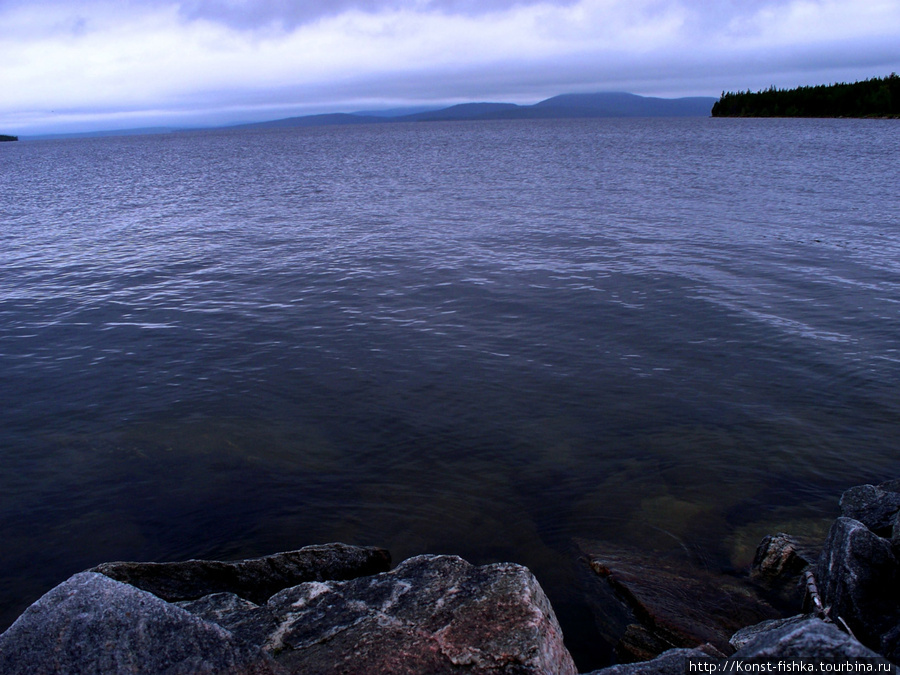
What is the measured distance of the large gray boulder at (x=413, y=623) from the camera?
5758 mm

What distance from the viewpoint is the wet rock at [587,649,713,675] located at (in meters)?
5.65

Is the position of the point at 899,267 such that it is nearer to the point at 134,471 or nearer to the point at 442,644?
the point at 442,644

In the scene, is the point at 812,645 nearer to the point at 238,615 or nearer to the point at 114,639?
the point at 114,639

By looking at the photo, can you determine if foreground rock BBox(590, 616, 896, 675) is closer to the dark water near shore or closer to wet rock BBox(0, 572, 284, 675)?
the dark water near shore

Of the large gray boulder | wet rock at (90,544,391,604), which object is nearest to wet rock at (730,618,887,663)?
the large gray boulder

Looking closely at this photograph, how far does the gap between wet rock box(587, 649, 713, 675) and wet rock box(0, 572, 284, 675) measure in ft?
10.9

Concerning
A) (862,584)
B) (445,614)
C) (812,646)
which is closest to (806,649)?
(812,646)

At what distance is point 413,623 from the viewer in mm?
6258

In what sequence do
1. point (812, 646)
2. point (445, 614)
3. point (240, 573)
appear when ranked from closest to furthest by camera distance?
point (812, 646) → point (445, 614) → point (240, 573)

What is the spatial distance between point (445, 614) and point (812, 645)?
138 inches

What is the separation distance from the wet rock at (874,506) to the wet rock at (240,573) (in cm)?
767

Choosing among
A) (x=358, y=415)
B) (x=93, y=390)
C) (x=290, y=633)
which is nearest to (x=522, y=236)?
(x=358, y=415)

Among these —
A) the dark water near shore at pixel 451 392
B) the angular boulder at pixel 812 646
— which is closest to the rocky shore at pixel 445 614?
the angular boulder at pixel 812 646

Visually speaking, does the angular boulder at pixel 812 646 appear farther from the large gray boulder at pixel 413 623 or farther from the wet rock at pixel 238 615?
the wet rock at pixel 238 615
